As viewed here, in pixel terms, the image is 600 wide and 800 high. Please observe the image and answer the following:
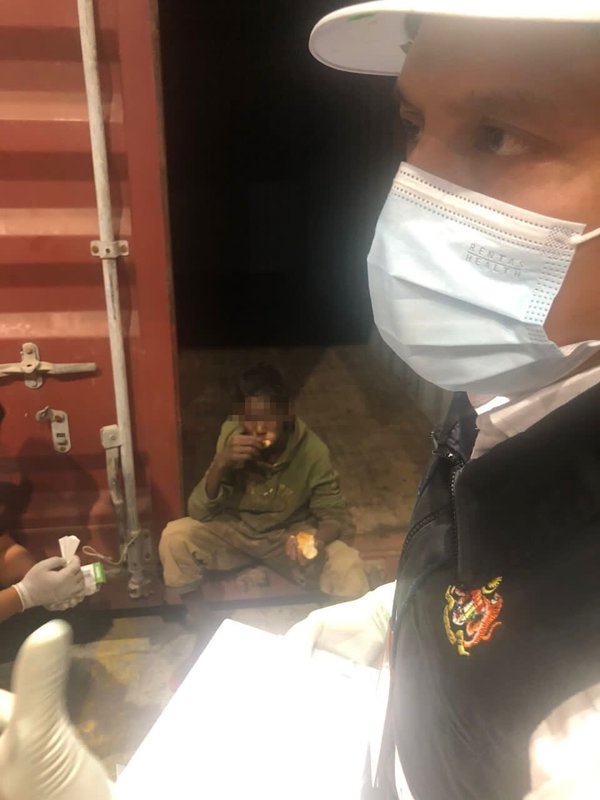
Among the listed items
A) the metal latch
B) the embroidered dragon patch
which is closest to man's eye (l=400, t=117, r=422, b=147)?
the embroidered dragon patch

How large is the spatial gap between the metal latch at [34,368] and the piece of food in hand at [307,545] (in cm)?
86

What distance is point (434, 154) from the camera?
0.74 metres

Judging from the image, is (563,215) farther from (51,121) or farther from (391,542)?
(391,542)

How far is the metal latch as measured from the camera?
5.67ft

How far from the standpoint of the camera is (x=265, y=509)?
218cm

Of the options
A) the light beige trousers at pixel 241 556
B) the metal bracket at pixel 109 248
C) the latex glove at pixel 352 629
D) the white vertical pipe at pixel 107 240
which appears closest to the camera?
the latex glove at pixel 352 629

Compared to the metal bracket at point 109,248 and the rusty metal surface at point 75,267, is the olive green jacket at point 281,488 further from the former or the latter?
the metal bracket at point 109,248

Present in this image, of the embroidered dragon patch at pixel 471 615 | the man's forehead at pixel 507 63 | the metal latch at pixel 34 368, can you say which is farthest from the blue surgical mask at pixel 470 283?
the metal latch at pixel 34 368

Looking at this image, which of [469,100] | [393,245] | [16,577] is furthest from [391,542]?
[469,100]

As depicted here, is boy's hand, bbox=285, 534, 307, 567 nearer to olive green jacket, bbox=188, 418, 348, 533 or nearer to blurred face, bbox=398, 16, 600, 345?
olive green jacket, bbox=188, 418, 348, 533

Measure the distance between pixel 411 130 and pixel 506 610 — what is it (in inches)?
23.9

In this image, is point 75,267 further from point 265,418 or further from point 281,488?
point 281,488

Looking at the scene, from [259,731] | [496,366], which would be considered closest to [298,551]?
[259,731]

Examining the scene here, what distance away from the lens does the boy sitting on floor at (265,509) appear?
206 cm
